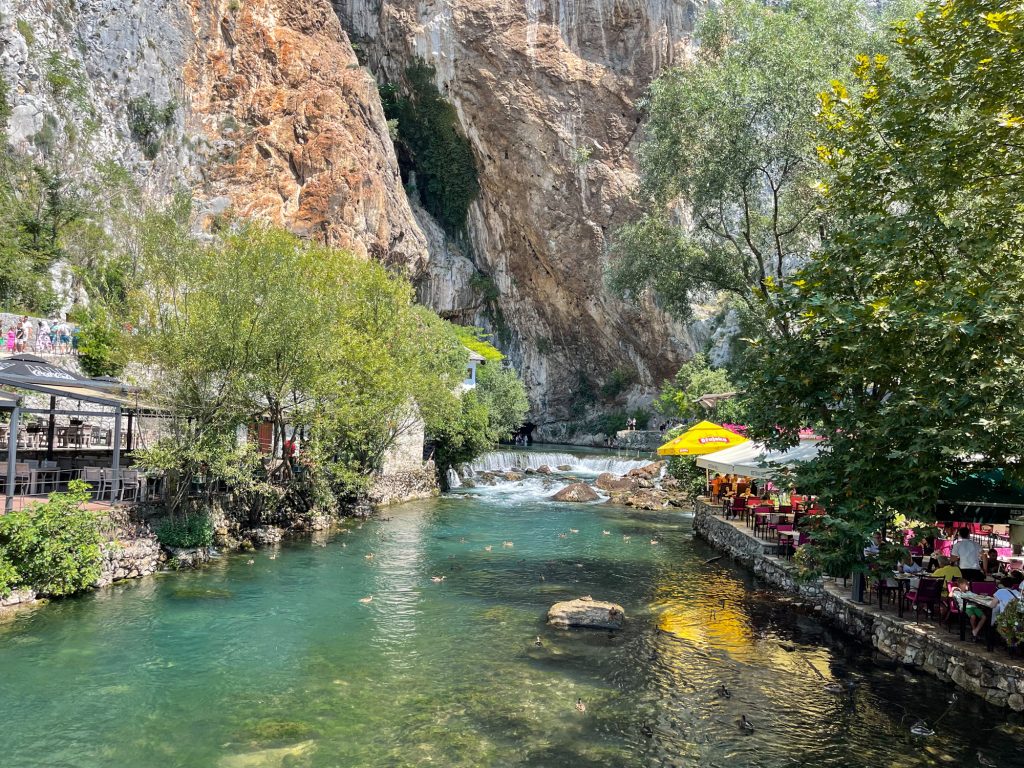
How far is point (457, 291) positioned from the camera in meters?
55.2

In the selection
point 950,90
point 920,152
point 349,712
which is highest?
point 950,90

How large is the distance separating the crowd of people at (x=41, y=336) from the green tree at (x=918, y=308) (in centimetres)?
2286

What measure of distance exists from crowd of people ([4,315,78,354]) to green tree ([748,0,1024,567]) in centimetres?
2286

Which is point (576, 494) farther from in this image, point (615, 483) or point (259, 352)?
point (259, 352)

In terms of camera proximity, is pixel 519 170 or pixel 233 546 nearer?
pixel 233 546

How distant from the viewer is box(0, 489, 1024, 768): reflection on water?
786cm

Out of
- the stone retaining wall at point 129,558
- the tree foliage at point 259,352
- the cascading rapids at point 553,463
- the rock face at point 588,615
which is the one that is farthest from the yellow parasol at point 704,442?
the cascading rapids at point 553,463

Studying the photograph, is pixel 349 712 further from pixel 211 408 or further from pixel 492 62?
pixel 492 62

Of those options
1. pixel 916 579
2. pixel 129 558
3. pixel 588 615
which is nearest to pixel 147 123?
pixel 129 558

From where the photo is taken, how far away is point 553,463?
1618 inches

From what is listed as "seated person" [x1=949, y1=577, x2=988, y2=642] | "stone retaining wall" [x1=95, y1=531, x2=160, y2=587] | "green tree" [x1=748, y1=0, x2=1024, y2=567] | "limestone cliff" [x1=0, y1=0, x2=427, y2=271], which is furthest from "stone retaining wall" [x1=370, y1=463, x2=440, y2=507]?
"seated person" [x1=949, y1=577, x2=988, y2=642]

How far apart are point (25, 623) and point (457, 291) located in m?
45.7

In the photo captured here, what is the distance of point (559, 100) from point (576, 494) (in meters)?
33.7

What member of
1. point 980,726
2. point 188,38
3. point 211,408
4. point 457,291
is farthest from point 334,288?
point 457,291
